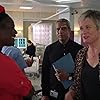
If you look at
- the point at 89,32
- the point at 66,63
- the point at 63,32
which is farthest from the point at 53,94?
the point at 89,32

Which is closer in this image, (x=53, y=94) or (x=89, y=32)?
(x=89, y=32)

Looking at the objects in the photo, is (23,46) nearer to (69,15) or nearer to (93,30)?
(69,15)

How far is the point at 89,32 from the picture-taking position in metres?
1.87

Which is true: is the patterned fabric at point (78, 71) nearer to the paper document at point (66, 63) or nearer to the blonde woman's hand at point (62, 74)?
the blonde woman's hand at point (62, 74)

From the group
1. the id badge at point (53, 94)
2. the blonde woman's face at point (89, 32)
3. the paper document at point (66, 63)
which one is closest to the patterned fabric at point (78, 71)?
the blonde woman's face at point (89, 32)

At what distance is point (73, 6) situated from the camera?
310 inches

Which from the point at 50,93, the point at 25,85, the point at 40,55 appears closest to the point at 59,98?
the point at 50,93

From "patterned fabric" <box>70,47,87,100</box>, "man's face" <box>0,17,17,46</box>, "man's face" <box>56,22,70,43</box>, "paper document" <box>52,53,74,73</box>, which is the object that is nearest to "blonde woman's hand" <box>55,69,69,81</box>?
"paper document" <box>52,53,74,73</box>

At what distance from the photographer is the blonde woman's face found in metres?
1.87

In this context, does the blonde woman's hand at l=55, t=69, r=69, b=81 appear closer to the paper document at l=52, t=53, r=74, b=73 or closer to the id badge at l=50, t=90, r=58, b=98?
the paper document at l=52, t=53, r=74, b=73

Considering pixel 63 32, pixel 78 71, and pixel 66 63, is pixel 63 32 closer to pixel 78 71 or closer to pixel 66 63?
pixel 66 63

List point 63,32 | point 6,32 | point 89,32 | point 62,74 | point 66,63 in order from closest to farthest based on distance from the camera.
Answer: point 6,32 < point 89,32 < point 62,74 < point 66,63 < point 63,32

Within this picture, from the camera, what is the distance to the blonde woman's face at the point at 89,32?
187 cm

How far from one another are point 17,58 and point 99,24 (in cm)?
124
